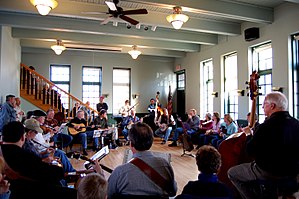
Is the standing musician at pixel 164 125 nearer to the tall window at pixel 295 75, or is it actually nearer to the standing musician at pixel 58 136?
the standing musician at pixel 58 136

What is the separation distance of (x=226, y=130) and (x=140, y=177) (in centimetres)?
522

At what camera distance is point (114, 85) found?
11852 millimetres

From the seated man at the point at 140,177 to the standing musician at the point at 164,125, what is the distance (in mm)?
7065

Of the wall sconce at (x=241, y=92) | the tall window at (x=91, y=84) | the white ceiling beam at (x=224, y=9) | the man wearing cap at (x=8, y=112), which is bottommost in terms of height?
the man wearing cap at (x=8, y=112)

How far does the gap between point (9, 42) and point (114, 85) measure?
4982 mm

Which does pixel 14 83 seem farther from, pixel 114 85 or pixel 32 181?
pixel 32 181

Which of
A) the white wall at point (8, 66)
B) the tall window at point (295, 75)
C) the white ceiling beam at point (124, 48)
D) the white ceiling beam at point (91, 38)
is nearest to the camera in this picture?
the tall window at point (295, 75)

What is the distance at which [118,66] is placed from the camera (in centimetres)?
1188

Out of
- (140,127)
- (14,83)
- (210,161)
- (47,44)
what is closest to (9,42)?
(14,83)

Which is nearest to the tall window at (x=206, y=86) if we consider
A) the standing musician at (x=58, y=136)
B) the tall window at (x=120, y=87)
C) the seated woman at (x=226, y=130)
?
the seated woman at (x=226, y=130)

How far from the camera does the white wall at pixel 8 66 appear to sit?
6.66 m

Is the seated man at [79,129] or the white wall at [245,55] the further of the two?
the seated man at [79,129]

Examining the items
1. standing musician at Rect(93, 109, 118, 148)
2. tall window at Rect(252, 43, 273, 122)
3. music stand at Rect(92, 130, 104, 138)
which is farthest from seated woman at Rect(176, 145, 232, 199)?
standing musician at Rect(93, 109, 118, 148)

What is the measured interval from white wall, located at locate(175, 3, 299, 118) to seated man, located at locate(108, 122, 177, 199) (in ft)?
17.8
